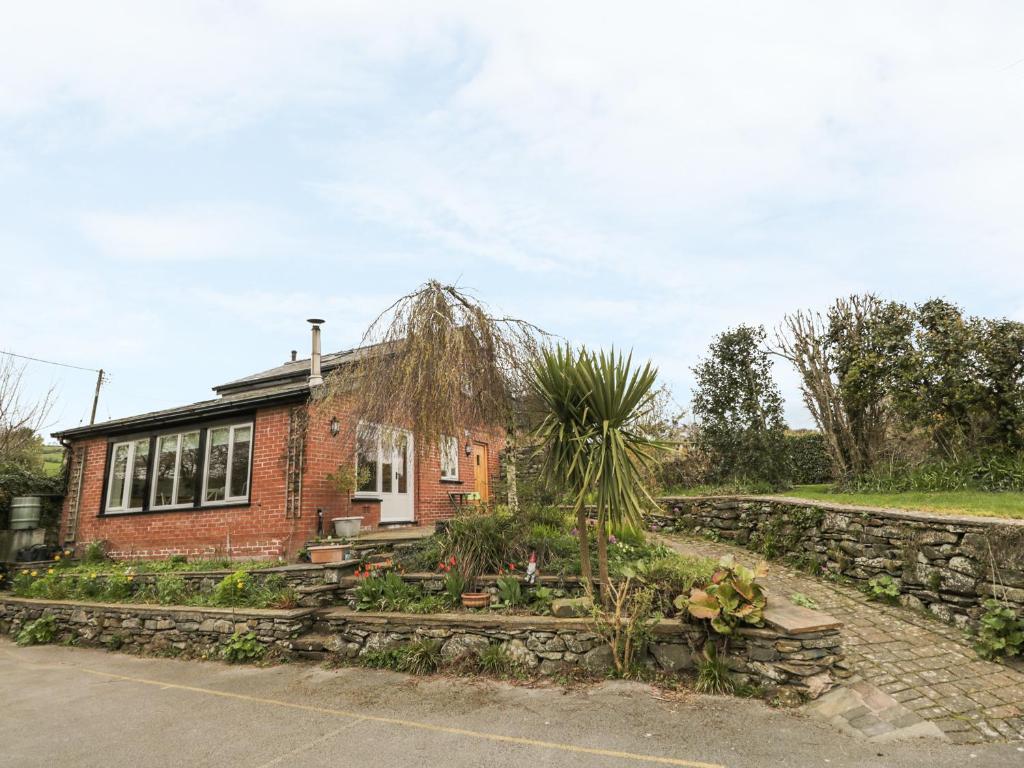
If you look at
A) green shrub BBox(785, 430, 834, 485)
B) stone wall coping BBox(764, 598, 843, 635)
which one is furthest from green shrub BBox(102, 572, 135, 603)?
green shrub BBox(785, 430, 834, 485)

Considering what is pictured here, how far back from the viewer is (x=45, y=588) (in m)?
9.71

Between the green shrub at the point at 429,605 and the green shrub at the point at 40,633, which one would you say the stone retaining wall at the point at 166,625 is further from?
the green shrub at the point at 429,605

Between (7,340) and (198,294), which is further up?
(7,340)

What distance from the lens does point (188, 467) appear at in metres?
11.1

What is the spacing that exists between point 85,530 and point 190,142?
9.07 metres

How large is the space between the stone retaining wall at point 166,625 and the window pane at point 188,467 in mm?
2515

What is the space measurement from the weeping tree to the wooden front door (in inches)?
278

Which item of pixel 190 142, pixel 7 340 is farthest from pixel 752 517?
pixel 7 340

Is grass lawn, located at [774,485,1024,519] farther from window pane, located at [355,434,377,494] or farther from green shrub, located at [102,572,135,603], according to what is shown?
green shrub, located at [102,572,135,603]

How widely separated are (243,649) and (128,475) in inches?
276

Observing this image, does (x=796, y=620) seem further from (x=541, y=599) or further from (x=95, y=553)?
(x=95, y=553)

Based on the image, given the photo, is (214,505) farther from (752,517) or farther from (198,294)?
(752,517)

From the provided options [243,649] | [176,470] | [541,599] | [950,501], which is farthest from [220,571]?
[950,501]

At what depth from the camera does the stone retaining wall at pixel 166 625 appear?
7059 mm
